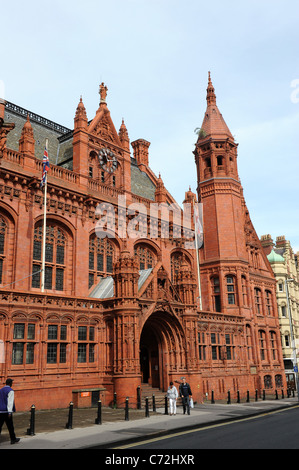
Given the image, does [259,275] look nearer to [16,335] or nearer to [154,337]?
[154,337]

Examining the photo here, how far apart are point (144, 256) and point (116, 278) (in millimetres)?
10926

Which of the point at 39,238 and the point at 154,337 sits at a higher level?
the point at 39,238

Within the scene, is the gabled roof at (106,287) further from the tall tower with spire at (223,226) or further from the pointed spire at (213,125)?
the pointed spire at (213,125)

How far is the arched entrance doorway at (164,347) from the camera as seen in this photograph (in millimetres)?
30625

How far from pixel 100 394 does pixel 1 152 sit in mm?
16959

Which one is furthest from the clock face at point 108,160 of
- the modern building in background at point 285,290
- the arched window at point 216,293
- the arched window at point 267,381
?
the modern building in background at point 285,290

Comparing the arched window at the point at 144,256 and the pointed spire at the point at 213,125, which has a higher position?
the pointed spire at the point at 213,125

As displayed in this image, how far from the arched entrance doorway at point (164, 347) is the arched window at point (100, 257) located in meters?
5.79

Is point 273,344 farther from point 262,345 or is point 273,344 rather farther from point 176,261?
point 176,261

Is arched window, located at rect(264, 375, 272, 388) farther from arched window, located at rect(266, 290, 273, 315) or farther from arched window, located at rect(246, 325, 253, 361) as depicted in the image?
arched window, located at rect(266, 290, 273, 315)

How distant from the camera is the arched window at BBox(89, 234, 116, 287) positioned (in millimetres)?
33500

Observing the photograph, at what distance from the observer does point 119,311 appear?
2714 centimetres

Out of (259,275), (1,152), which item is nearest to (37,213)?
(1,152)

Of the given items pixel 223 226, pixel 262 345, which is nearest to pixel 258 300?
pixel 262 345
